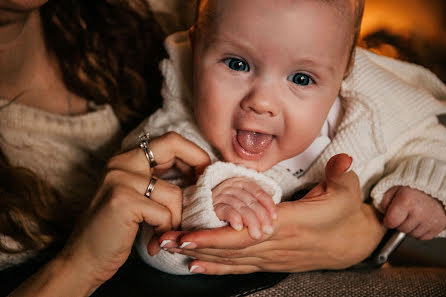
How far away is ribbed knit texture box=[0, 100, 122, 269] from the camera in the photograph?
102cm

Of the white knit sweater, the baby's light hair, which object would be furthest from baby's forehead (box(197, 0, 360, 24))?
the white knit sweater

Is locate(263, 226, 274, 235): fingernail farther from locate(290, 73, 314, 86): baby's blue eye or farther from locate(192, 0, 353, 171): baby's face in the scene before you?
locate(290, 73, 314, 86): baby's blue eye

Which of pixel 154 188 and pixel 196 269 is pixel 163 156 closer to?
pixel 154 188

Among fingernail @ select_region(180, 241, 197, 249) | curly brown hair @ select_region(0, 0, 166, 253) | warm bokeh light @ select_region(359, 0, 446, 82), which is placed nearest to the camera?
fingernail @ select_region(180, 241, 197, 249)

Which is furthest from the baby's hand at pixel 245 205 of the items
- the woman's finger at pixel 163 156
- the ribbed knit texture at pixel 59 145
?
the ribbed knit texture at pixel 59 145

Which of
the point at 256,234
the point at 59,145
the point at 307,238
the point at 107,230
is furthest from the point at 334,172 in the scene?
the point at 59,145

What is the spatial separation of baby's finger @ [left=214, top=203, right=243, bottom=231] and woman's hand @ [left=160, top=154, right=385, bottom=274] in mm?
16

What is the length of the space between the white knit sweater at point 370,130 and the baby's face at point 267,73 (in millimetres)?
149

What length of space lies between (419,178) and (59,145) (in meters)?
1.02

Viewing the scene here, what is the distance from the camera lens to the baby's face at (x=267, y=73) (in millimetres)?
746

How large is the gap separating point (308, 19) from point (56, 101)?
82cm

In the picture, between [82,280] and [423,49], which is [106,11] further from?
[423,49]

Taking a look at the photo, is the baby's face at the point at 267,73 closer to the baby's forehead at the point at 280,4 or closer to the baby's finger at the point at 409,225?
the baby's forehead at the point at 280,4

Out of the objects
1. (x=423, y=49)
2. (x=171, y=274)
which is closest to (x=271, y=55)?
(x=171, y=274)
